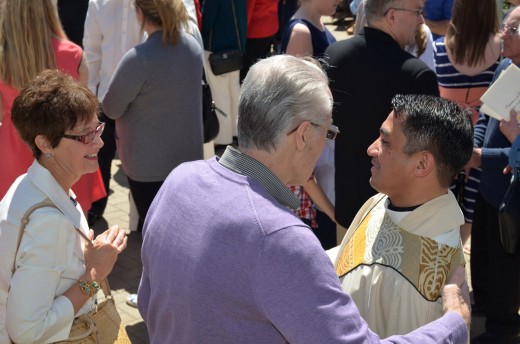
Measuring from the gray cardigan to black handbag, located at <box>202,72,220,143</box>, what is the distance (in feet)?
1.00

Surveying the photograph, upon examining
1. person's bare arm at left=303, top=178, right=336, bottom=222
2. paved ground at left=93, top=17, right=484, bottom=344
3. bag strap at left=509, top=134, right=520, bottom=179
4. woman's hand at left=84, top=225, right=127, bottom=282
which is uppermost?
woman's hand at left=84, top=225, right=127, bottom=282

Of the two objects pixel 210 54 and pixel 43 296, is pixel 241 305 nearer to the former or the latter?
pixel 43 296

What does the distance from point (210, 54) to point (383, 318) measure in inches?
187

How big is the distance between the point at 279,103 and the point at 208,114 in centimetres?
300

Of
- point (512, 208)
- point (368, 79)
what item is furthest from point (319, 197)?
point (512, 208)

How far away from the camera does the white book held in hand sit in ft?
12.3

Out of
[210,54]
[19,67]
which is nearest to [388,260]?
[19,67]

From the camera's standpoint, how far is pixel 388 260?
8.47 ft

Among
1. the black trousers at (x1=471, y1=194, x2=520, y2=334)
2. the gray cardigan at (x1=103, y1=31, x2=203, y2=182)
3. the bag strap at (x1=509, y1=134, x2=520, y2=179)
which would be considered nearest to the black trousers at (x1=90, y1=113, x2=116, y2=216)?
the gray cardigan at (x1=103, y1=31, x2=203, y2=182)

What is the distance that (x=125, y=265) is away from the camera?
5.41 m

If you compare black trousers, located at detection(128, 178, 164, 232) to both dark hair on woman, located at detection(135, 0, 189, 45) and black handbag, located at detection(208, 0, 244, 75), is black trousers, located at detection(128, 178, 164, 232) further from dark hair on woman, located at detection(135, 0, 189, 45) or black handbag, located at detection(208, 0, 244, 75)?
black handbag, located at detection(208, 0, 244, 75)

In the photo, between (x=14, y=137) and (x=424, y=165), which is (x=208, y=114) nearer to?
(x=14, y=137)

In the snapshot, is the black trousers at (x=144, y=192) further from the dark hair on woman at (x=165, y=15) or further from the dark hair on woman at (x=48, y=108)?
the dark hair on woman at (x=48, y=108)

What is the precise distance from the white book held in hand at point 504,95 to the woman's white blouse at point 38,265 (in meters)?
2.14
